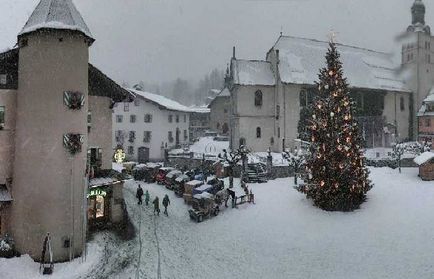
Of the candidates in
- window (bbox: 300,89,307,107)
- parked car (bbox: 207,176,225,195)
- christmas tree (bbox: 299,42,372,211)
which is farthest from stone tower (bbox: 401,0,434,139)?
parked car (bbox: 207,176,225,195)

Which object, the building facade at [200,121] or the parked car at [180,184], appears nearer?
the parked car at [180,184]

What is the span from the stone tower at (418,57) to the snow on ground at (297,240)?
116 feet

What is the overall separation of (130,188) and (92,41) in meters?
19.9

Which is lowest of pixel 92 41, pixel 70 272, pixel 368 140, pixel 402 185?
pixel 70 272

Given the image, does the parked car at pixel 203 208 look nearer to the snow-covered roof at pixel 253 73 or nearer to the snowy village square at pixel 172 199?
the snowy village square at pixel 172 199

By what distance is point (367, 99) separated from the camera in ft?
186

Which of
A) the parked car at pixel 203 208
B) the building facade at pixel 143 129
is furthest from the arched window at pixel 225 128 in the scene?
the parked car at pixel 203 208

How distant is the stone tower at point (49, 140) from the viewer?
20328 millimetres

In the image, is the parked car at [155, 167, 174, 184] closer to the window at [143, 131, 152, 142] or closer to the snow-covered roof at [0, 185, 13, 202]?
the window at [143, 131, 152, 142]

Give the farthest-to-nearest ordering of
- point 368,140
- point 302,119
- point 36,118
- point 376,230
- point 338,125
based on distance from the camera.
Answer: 1. point 368,140
2. point 302,119
3. point 338,125
4. point 376,230
5. point 36,118

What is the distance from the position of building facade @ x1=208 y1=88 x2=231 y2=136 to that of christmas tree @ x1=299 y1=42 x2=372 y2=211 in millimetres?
45717

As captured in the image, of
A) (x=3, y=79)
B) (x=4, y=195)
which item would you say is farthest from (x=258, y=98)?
(x=4, y=195)

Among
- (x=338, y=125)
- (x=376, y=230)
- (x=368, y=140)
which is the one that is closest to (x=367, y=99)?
(x=368, y=140)

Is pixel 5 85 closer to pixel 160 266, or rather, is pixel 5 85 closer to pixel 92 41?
pixel 92 41
